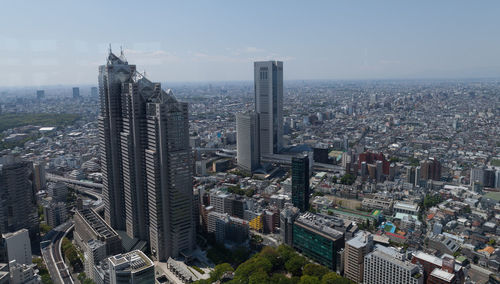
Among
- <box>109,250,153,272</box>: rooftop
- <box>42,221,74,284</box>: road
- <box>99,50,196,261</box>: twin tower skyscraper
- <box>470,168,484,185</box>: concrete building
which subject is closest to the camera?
<box>109,250,153,272</box>: rooftop

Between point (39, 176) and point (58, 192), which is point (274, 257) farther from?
point (39, 176)

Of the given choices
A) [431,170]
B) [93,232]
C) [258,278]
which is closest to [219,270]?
[258,278]

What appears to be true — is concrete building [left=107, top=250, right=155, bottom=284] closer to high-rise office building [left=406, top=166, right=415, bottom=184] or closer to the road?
the road

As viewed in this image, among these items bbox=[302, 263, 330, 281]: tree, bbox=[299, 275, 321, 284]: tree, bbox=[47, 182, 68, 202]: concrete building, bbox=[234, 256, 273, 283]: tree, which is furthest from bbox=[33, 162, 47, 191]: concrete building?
bbox=[299, 275, 321, 284]: tree

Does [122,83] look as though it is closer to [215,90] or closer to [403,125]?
[403,125]

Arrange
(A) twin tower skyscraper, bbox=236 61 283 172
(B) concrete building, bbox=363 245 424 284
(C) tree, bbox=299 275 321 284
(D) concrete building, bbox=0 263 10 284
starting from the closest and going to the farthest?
(D) concrete building, bbox=0 263 10 284
(B) concrete building, bbox=363 245 424 284
(C) tree, bbox=299 275 321 284
(A) twin tower skyscraper, bbox=236 61 283 172

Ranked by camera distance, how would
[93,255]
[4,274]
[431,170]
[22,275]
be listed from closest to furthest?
[4,274]
[22,275]
[93,255]
[431,170]
